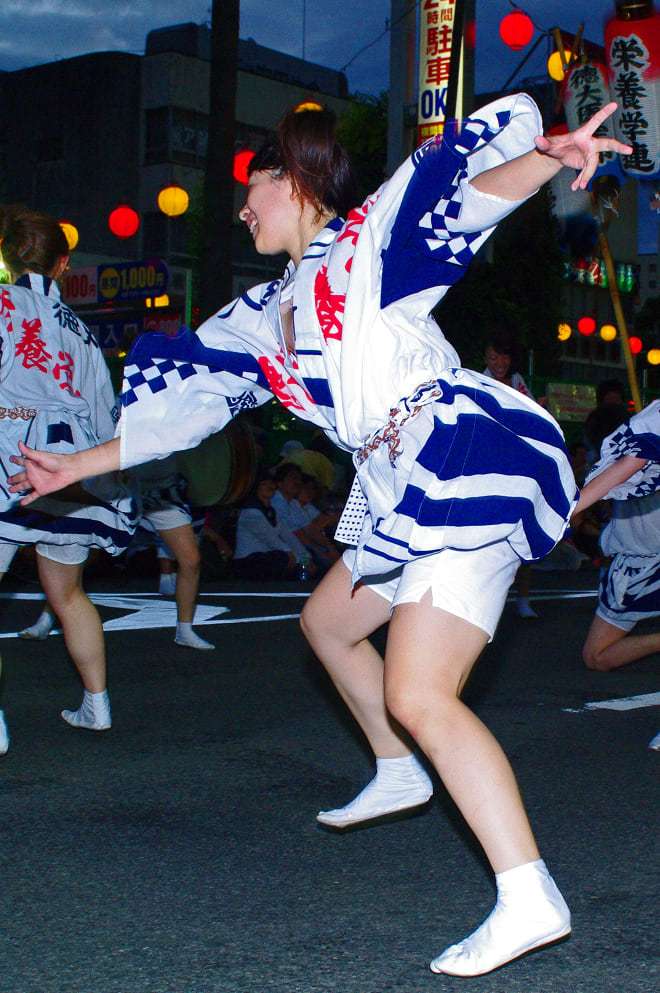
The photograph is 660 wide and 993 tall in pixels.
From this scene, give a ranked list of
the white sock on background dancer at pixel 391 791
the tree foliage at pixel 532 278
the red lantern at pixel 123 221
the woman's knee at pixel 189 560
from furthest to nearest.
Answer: the tree foliage at pixel 532 278 → the red lantern at pixel 123 221 → the woman's knee at pixel 189 560 → the white sock on background dancer at pixel 391 791

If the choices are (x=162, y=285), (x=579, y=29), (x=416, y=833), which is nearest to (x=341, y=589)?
(x=416, y=833)

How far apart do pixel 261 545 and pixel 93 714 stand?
6421mm

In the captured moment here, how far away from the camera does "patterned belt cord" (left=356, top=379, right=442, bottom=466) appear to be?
7.70ft

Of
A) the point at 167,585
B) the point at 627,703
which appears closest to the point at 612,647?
the point at 627,703

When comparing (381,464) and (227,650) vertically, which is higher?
(381,464)

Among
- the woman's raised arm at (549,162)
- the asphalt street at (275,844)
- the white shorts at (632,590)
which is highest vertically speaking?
the woman's raised arm at (549,162)

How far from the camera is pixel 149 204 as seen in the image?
1531 inches

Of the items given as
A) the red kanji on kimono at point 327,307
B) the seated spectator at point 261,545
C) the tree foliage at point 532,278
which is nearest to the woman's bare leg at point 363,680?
the red kanji on kimono at point 327,307

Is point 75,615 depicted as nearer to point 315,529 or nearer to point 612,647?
point 612,647

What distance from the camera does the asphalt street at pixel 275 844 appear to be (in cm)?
234

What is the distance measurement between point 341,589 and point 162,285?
19.0 meters

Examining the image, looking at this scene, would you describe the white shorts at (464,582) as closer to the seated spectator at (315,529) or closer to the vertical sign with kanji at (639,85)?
the seated spectator at (315,529)

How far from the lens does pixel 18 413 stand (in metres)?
3.92

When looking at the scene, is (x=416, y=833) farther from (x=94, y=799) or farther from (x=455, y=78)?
(x=455, y=78)
